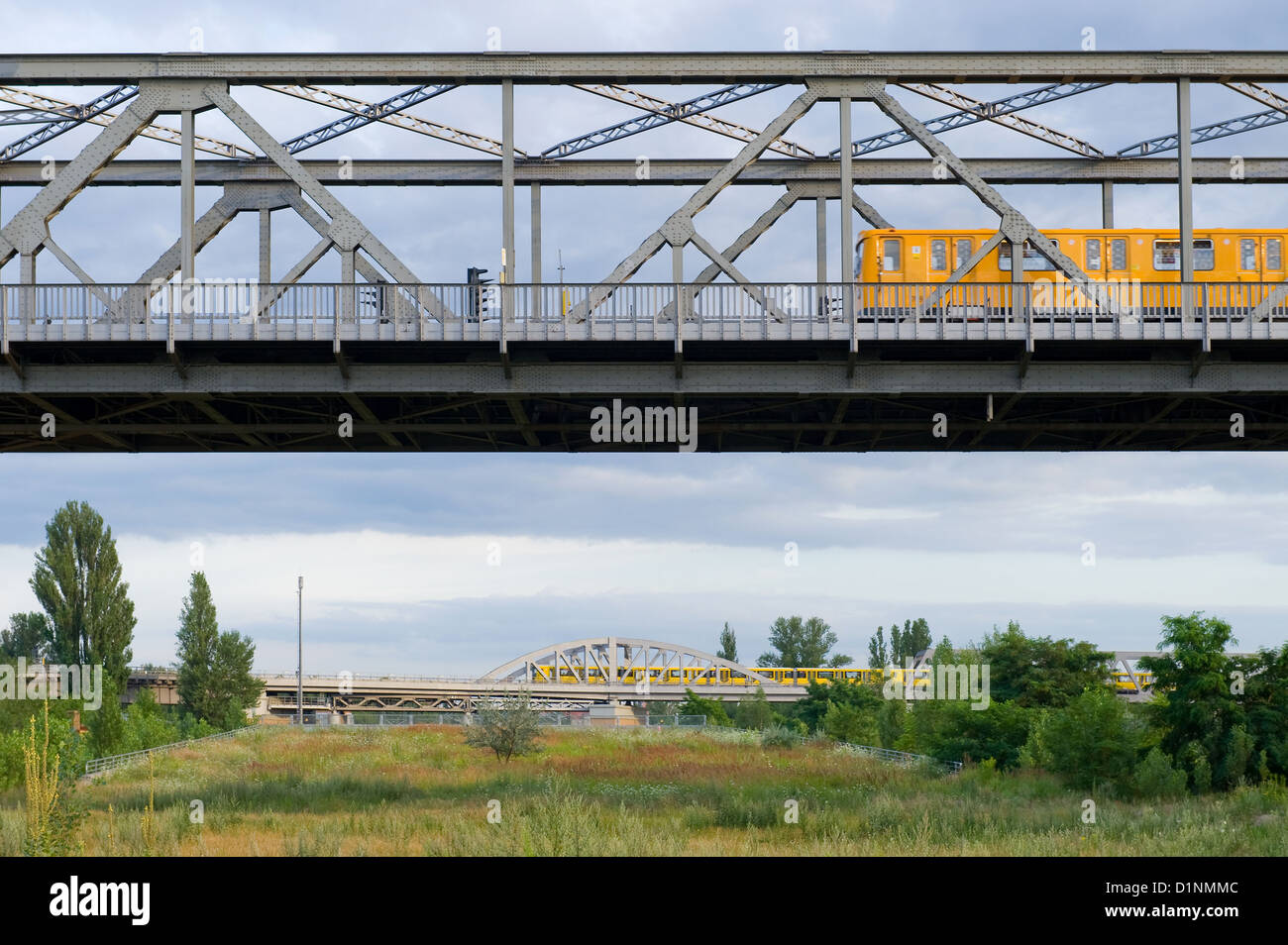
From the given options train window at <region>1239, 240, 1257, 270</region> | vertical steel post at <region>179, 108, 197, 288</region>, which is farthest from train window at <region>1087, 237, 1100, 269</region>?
vertical steel post at <region>179, 108, 197, 288</region>

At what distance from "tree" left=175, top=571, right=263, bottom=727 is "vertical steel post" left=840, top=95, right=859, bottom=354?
214 ft

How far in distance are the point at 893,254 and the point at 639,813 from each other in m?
17.3

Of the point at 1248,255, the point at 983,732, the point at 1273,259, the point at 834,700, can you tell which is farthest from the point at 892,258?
the point at 834,700

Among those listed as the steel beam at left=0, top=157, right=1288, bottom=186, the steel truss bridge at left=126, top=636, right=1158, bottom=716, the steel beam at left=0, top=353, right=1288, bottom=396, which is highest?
the steel beam at left=0, top=157, right=1288, bottom=186

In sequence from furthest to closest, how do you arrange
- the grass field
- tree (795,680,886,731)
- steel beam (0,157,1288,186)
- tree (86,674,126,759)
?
tree (795,680,886,731), tree (86,674,126,759), steel beam (0,157,1288,186), the grass field

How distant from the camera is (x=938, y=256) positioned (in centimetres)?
3622

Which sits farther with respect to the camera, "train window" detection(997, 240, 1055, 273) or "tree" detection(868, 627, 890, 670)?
"tree" detection(868, 627, 890, 670)

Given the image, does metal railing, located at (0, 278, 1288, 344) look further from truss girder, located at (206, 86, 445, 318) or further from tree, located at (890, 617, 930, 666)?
tree, located at (890, 617, 930, 666)

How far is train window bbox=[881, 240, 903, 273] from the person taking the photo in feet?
119

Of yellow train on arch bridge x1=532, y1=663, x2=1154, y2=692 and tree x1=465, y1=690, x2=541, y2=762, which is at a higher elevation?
tree x1=465, y1=690, x2=541, y2=762

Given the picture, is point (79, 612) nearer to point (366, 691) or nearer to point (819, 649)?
point (366, 691)

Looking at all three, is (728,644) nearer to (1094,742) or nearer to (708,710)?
(708,710)

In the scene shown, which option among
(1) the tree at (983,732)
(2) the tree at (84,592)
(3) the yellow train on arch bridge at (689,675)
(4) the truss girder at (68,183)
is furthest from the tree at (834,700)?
(4) the truss girder at (68,183)
